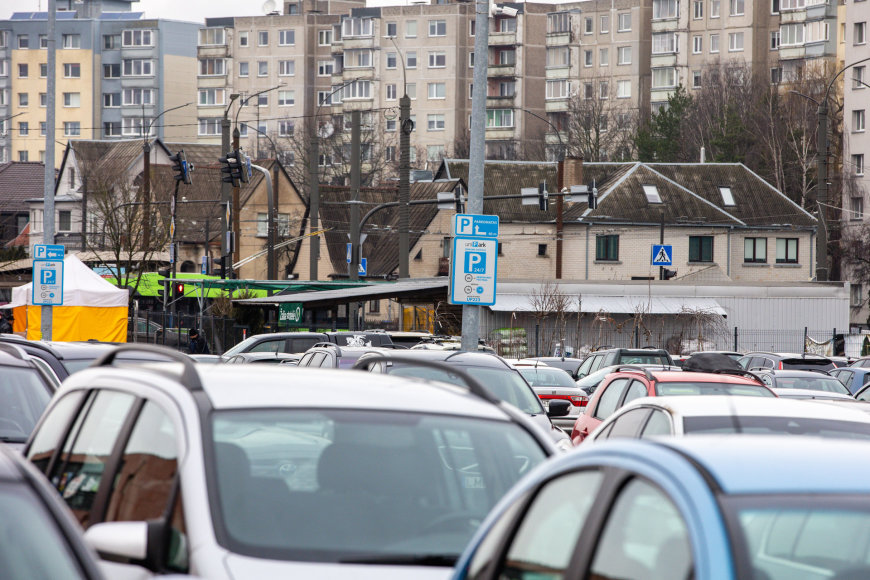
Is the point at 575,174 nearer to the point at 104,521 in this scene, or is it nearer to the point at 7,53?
the point at 104,521

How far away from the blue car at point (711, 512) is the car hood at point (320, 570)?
0.85m

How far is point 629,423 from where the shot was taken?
31.6ft

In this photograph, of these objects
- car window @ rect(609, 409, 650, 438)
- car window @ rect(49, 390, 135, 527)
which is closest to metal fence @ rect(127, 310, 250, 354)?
car window @ rect(609, 409, 650, 438)

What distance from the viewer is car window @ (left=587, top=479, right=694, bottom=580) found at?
3.03 meters

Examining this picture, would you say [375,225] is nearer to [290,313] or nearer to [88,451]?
→ [290,313]

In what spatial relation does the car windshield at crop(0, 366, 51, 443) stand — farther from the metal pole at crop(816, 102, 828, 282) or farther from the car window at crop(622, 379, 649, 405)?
the metal pole at crop(816, 102, 828, 282)

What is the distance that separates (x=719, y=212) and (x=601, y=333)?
19050 mm

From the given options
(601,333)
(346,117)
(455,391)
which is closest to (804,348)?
(601,333)

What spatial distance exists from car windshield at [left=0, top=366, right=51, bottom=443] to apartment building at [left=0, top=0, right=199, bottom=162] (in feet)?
387

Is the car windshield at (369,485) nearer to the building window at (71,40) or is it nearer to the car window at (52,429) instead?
the car window at (52,429)

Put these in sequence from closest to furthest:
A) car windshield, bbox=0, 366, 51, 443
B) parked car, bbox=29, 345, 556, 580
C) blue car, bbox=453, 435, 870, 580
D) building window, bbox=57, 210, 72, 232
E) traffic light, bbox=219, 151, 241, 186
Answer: blue car, bbox=453, 435, 870, 580
parked car, bbox=29, 345, 556, 580
car windshield, bbox=0, 366, 51, 443
traffic light, bbox=219, 151, 241, 186
building window, bbox=57, 210, 72, 232

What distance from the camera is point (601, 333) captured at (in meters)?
51.6

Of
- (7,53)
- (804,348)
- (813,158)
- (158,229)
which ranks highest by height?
A: (7,53)

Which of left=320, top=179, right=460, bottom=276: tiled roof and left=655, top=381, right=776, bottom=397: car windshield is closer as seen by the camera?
left=655, top=381, right=776, bottom=397: car windshield
